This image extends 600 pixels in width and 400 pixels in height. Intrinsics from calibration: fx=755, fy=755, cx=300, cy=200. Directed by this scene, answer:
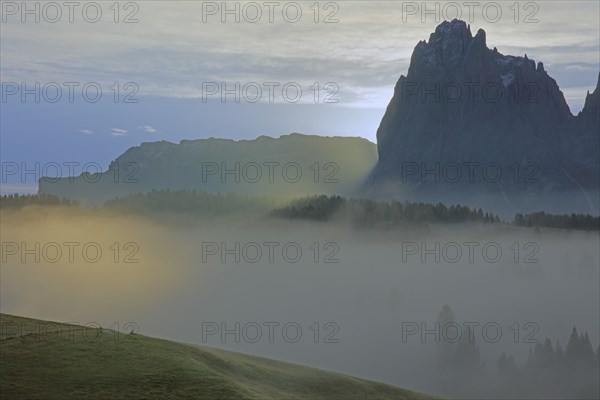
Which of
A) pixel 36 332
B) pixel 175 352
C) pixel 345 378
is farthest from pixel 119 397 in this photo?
pixel 345 378

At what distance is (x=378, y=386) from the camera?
136 metres

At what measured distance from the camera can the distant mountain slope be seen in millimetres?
91750

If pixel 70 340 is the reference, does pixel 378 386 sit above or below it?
below

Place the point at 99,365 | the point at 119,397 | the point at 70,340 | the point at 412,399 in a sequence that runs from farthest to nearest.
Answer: the point at 412,399, the point at 70,340, the point at 99,365, the point at 119,397

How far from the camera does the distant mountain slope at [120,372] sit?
9175cm

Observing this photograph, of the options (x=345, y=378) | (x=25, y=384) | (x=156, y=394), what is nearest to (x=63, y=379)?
(x=25, y=384)

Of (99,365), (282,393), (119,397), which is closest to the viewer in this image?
(119,397)

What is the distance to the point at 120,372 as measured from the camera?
97.1 m

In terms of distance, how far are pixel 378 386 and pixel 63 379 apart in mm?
61918

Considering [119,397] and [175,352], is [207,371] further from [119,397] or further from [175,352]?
[119,397]

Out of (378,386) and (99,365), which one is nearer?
(99,365)

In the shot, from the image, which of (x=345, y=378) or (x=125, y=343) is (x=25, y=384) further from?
(x=345, y=378)

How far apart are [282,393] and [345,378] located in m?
21.4

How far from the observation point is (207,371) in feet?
336
